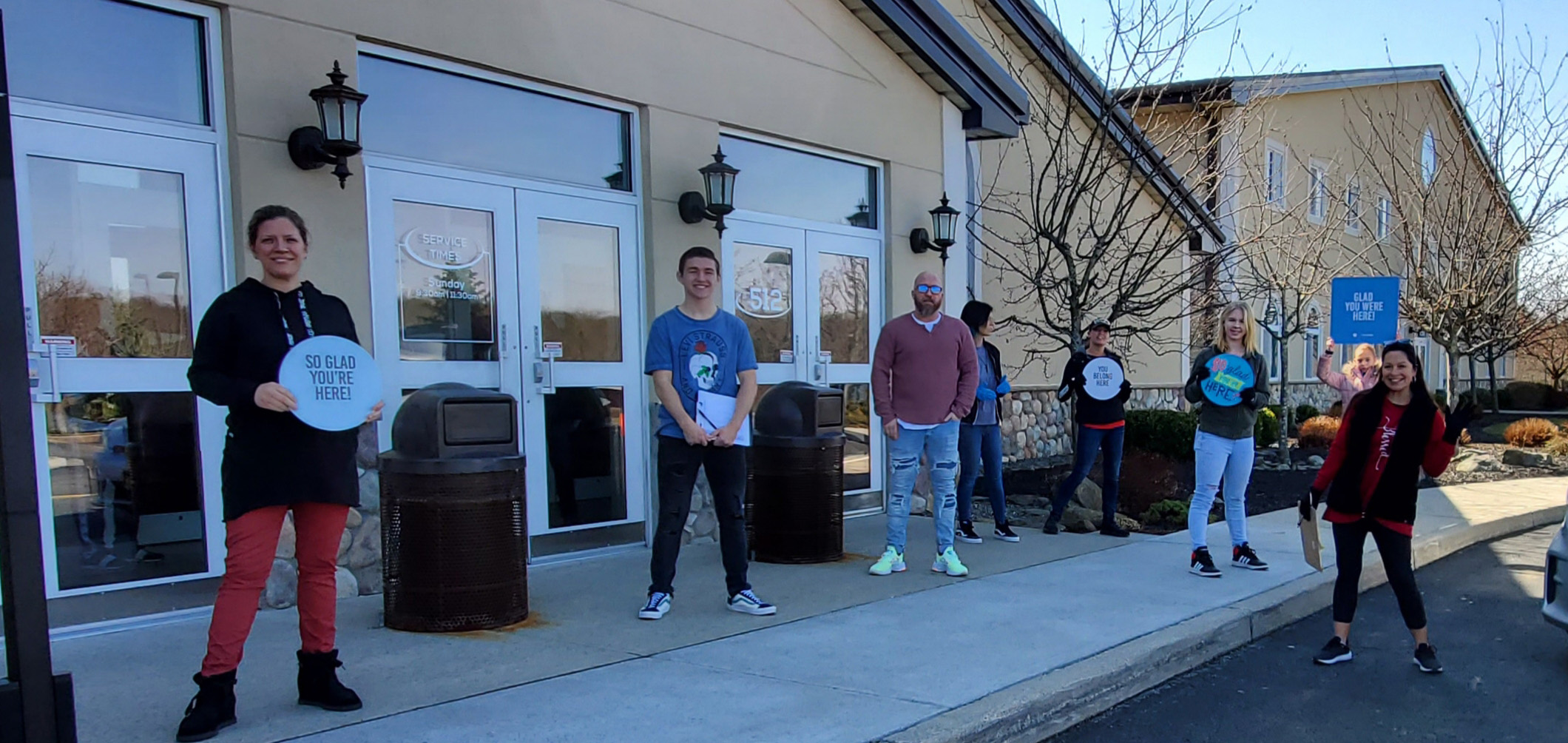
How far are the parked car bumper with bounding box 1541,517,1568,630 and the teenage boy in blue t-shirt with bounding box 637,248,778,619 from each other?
3.85 meters

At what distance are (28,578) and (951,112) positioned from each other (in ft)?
27.4

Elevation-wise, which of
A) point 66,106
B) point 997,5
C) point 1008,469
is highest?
point 997,5

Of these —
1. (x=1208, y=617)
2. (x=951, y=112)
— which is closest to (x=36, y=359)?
(x=1208, y=617)

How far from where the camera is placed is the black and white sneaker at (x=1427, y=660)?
4.95m

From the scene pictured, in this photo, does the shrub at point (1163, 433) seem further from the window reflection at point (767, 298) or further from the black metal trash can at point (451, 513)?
the black metal trash can at point (451, 513)

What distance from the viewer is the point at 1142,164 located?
12.0 m

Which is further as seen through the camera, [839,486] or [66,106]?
[839,486]

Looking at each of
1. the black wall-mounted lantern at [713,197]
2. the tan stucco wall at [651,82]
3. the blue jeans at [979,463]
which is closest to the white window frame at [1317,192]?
the tan stucco wall at [651,82]

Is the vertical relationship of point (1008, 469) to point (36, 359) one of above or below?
Answer: below

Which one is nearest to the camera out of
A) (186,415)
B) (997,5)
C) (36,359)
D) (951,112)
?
(36,359)

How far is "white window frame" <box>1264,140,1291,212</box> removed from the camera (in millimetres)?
17266

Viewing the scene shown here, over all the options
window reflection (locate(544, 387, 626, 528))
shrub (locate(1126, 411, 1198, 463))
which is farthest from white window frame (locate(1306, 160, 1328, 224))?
window reflection (locate(544, 387, 626, 528))

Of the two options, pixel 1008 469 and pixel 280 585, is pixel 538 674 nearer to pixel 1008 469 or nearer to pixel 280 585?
pixel 280 585

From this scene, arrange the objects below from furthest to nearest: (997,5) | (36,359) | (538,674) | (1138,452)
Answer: (997,5), (1138,452), (36,359), (538,674)
